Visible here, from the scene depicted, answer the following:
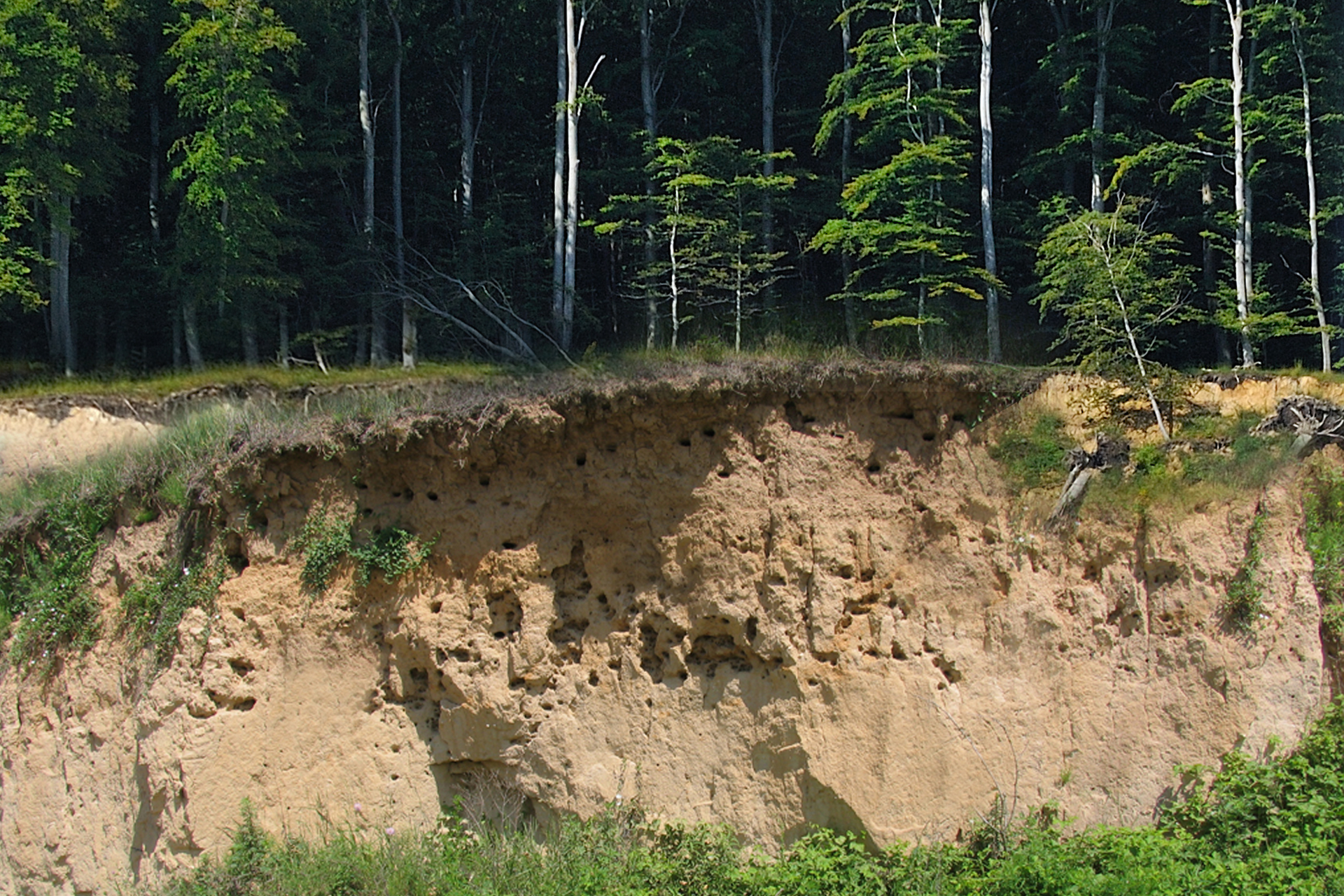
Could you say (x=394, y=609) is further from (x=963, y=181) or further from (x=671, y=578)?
(x=963, y=181)

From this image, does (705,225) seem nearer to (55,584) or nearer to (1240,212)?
(1240,212)

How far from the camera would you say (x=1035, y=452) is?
10.1 meters

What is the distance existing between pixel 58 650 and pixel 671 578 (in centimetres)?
623

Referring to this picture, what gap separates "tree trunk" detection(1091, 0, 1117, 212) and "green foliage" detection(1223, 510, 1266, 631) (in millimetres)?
10501

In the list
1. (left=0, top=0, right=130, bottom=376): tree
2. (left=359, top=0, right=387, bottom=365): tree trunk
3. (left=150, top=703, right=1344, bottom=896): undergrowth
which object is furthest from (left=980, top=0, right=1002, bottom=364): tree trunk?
(left=0, top=0, right=130, bottom=376): tree

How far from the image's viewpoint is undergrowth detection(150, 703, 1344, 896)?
7766 mm

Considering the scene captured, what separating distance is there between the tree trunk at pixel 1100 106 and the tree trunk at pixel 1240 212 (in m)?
2.08

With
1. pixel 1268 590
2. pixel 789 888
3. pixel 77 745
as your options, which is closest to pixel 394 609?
pixel 77 745

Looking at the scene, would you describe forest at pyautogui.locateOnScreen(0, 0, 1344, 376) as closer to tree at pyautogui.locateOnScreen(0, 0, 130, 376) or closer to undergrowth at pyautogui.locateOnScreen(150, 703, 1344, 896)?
tree at pyautogui.locateOnScreen(0, 0, 130, 376)

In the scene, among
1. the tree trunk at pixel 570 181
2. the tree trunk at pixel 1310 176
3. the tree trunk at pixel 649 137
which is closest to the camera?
the tree trunk at pixel 1310 176

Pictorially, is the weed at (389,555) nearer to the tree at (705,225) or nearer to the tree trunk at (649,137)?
the tree at (705,225)

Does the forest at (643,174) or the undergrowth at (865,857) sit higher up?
the forest at (643,174)

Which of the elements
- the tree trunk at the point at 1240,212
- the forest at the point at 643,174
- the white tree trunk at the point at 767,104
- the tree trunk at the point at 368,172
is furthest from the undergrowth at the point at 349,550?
the tree trunk at the point at 1240,212

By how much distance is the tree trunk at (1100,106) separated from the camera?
18.3 m
